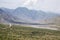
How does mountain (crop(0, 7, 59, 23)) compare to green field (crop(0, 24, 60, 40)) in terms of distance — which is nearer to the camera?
green field (crop(0, 24, 60, 40))

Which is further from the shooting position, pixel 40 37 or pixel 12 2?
pixel 12 2

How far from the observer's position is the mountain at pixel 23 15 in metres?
4.85

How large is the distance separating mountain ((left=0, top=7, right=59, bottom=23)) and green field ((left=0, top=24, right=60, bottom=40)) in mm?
274

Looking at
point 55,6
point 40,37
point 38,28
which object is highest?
point 55,6

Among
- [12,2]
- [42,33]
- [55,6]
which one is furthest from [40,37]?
[12,2]

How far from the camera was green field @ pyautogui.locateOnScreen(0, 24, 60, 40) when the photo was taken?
4.65 meters

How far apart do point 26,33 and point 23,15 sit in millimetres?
620

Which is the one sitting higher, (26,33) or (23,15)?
(23,15)

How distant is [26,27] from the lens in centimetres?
478

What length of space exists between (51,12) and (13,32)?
1413 millimetres

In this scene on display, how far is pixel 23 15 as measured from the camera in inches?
192

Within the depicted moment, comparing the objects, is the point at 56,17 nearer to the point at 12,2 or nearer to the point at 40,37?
the point at 40,37

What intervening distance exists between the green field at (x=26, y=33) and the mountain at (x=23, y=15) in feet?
0.90

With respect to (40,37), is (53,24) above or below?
above
